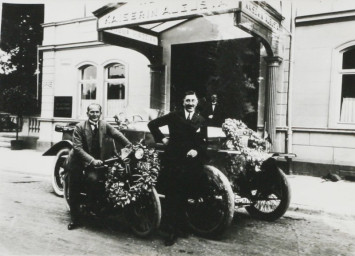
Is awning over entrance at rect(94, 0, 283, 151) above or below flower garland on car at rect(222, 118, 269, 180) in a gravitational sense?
above

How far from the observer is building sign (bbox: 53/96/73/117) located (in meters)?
13.0

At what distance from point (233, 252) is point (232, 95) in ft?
20.9

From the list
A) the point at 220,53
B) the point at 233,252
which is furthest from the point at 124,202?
the point at 220,53

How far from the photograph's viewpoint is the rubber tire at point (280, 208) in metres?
4.54

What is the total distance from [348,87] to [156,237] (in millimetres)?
6155

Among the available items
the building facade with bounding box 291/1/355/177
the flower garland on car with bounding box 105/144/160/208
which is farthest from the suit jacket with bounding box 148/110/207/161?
the building facade with bounding box 291/1/355/177

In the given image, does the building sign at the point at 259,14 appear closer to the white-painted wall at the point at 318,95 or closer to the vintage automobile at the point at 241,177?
the white-painted wall at the point at 318,95

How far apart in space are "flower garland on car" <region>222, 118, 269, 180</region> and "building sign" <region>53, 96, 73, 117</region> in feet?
31.3

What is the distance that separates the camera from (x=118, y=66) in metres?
12.1

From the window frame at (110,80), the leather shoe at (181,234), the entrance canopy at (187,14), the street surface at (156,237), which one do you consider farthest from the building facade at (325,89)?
the window frame at (110,80)

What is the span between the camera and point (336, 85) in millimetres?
8117

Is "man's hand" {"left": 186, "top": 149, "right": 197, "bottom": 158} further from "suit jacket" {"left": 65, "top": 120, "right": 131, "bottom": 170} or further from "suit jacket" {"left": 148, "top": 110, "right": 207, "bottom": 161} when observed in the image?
"suit jacket" {"left": 65, "top": 120, "right": 131, "bottom": 170}

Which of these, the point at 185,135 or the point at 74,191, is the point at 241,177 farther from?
the point at 74,191

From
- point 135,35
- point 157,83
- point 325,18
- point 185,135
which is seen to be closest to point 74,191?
point 185,135
